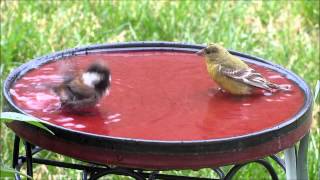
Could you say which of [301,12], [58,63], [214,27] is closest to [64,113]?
[58,63]

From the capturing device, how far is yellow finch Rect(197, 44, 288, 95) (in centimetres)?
239

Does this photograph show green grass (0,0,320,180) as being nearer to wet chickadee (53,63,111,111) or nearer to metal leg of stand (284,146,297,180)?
metal leg of stand (284,146,297,180)

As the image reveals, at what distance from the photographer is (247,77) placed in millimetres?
2404

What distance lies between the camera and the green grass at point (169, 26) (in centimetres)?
434

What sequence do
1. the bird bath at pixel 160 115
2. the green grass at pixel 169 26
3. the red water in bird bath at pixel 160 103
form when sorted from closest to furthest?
the bird bath at pixel 160 115 → the red water in bird bath at pixel 160 103 → the green grass at pixel 169 26

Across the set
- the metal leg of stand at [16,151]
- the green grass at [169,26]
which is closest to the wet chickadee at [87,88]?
the metal leg of stand at [16,151]

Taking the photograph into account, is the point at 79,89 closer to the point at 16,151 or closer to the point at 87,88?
Result: the point at 87,88

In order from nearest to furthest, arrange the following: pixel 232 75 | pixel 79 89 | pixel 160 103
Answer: pixel 79 89 → pixel 160 103 → pixel 232 75

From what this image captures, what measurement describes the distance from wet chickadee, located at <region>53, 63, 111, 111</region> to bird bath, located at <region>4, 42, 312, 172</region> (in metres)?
0.04

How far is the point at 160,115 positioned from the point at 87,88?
0.22 m

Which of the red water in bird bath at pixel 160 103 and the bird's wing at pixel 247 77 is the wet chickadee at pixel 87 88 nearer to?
the red water in bird bath at pixel 160 103

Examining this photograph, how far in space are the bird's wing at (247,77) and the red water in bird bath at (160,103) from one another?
0.04 m

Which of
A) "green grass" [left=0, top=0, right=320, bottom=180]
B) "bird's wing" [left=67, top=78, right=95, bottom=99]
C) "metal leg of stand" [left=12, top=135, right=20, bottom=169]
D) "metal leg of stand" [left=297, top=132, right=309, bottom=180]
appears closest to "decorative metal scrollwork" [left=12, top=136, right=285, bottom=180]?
"metal leg of stand" [left=12, top=135, right=20, bottom=169]

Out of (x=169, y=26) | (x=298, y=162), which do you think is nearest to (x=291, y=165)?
(x=298, y=162)
